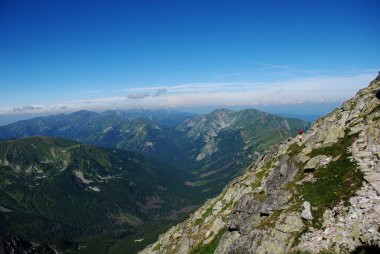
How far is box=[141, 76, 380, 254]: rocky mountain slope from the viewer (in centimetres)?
4838

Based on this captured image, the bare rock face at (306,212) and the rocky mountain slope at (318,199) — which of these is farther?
the bare rock face at (306,212)

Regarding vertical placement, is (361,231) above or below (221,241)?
above

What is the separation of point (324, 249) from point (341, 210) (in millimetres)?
7758

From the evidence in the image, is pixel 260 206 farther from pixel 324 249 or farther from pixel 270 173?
pixel 324 249

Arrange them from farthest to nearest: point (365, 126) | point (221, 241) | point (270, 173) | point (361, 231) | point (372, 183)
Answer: point (270, 173) → point (221, 241) → point (365, 126) → point (372, 183) → point (361, 231)

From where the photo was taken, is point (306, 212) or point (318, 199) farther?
point (318, 199)

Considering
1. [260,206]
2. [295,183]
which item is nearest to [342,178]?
[295,183]

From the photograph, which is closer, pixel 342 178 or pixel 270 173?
pixel 342 178

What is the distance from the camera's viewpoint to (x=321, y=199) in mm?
56438

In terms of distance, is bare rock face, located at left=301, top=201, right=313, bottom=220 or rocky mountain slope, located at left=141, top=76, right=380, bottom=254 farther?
bare rock face, located at left=301, top=201, right=313, bottom=220

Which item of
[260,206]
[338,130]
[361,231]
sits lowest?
[260,206]

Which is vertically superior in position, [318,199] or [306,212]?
[318,199]

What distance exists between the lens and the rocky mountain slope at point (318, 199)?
48375 millimetres

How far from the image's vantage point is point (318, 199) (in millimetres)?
56938
